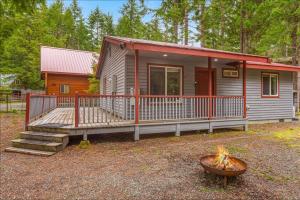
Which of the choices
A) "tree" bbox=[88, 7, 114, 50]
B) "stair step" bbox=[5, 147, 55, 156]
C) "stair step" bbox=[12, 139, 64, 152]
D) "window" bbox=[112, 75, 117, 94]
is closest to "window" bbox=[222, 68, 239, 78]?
"window" bbox=[112, 75, 117, 94]

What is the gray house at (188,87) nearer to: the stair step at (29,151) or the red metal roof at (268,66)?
the red metal roof at (268,66)

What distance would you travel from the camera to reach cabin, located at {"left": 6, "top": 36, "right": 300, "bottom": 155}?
22.4ft

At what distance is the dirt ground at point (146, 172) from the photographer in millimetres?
3668

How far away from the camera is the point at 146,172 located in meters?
4.57

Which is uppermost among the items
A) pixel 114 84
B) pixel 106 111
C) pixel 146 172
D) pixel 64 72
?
pixel 64 72

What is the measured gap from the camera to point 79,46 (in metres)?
38.8

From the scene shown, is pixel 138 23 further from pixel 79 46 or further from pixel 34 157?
pixel 34 157

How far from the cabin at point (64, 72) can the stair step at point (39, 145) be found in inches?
475

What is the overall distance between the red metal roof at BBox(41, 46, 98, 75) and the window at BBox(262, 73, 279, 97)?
12.9m

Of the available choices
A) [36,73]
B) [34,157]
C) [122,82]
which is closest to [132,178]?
[34,157]

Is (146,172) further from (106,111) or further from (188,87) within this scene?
(188,87)

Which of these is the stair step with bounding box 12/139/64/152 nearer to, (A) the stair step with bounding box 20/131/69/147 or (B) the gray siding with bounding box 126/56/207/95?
(A) the stair step with bounding box 20/131/69/147

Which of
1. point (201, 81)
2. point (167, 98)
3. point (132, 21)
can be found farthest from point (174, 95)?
point (132, 21)

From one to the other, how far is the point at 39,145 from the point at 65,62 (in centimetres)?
1625
